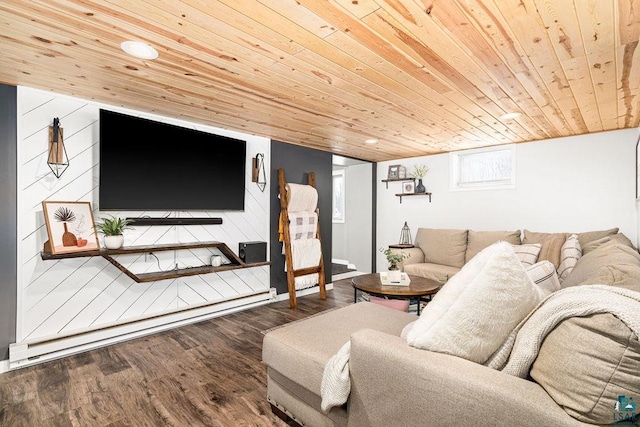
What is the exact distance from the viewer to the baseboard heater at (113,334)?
2438mm

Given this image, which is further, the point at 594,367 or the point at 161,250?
the point at 161,250

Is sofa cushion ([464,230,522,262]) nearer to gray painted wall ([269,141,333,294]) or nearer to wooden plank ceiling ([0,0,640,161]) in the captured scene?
wooden plank ceiling ([0,0,640,161])

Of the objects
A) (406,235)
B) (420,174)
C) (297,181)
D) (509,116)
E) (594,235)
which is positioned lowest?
(406,235)

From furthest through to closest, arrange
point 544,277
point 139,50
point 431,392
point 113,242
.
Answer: point 113,242 < point 139,50 < point 544,277 < point 431,392

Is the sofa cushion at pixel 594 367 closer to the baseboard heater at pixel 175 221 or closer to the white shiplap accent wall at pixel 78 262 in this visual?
the baseboard heater at pixel 175 221

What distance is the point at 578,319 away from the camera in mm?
921

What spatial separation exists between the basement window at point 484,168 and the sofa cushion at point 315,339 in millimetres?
3343

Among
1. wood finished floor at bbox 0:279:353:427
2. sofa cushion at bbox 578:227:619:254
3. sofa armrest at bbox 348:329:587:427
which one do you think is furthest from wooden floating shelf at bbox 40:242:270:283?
sofa cushion at bbox 578:227:619:254

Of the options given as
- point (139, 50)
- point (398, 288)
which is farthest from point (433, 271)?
point (139, 50)

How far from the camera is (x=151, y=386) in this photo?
2.16 meters

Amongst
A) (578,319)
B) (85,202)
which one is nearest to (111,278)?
(85,202)

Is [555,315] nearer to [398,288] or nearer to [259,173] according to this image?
[398,288]

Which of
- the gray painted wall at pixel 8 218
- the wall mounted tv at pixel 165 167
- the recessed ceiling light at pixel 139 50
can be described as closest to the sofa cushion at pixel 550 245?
the wall mounted tv at pixel 165 167

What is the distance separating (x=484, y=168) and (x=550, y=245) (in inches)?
61.5
